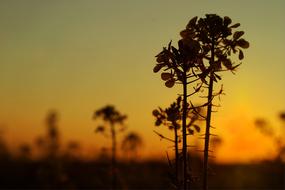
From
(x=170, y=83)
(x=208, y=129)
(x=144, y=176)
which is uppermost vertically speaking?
(x=170, y=83)

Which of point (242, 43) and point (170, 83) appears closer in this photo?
point (242, 43)

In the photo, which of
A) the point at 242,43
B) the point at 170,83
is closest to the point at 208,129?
the point at 170,83

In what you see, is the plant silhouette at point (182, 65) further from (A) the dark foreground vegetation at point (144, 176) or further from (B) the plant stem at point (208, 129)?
(A) the dark foreground vegetation at point (144, 176)

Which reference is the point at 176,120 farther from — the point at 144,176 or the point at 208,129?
the point at 144,176

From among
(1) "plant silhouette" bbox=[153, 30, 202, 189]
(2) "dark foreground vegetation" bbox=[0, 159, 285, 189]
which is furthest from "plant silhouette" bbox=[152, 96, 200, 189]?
(2) "dark foreground vegetation" bbox=[0, 159, 285, 189]

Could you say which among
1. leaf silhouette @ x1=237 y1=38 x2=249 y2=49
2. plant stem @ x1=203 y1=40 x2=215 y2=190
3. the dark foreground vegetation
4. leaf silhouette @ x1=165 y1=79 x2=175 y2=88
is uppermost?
leaf silhouette @ x1=237 y1=38 x2=249 y2=49

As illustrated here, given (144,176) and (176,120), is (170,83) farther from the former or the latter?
(144,176)

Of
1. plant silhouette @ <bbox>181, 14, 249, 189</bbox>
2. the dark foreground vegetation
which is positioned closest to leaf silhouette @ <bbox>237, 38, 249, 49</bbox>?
plant silhouette @ <bbox>181, 14, 249, 189</bbox>

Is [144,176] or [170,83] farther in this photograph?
[144,176]

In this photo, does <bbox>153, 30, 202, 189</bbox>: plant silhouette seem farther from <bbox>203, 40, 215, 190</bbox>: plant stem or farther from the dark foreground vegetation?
the dark foreground vegetation

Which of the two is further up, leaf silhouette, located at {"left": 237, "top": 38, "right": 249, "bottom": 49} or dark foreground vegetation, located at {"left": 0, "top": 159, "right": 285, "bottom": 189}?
leaf silhouette, located at {"left": 237, "top": 38, "right": 249, "bottom": 49}

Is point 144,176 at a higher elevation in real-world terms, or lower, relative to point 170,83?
lower

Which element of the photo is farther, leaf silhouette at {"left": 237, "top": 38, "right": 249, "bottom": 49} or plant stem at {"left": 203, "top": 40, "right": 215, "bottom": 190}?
leaf silhouette at {"left": 237, "top": 38, "right": 249, "bottom": 49}

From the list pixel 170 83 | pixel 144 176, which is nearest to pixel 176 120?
pixel 170 83
